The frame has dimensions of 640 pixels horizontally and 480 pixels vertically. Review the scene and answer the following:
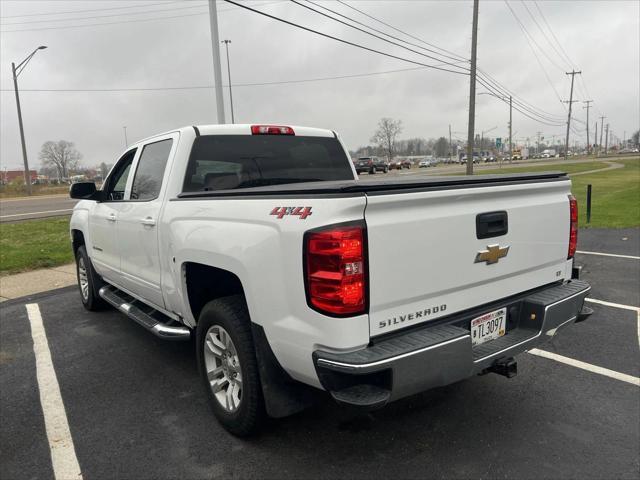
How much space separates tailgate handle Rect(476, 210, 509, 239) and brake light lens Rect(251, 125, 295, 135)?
213cm

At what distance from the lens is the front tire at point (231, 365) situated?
2842 millimetres

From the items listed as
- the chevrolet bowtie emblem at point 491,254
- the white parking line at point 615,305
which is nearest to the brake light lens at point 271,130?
the chevrolet bowtie emblem at point 491,254

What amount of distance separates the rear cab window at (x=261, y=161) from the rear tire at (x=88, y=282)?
2.67 m

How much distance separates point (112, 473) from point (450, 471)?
6.28ft

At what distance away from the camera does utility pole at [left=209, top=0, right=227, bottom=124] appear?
13828 mm

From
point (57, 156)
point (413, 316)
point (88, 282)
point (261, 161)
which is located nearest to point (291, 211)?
point (413, 316)

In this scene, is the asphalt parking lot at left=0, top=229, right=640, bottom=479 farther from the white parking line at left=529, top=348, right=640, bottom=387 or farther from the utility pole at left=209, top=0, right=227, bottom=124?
the utility pole at left=209, top=0, right=227, bottom=124

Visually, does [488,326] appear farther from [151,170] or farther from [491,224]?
[151,170]

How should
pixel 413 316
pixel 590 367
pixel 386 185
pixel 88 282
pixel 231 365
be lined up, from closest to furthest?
1. pixel 386 185
2. pixel 413 316
3. pixel 231 365
4. pixel 590 367
5. pixel 88 282

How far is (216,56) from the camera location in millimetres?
14492

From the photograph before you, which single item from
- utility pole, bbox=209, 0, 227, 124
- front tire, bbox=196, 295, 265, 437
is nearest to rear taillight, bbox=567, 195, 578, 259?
front tire, bbox=196, 295, 265, 437

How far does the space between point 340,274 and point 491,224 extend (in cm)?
109

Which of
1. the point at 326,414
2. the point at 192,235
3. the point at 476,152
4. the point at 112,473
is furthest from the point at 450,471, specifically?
the point at 476,152

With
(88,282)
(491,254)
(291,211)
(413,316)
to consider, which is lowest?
(88,282)
